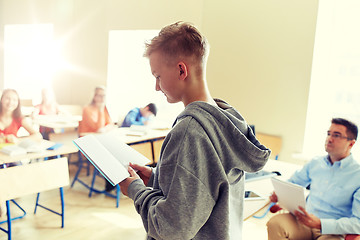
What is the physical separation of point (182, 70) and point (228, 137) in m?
0.19

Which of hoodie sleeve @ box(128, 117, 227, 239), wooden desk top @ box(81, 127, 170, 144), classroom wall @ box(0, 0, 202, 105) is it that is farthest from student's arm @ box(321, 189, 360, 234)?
classroom wall @ box(0, 0, 202, 105)

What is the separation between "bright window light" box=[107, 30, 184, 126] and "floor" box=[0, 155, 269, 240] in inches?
78.9

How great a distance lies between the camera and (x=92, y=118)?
4484 millimetres

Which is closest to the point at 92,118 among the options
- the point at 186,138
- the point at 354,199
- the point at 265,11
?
the point at 265,11

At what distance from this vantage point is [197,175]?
70cm

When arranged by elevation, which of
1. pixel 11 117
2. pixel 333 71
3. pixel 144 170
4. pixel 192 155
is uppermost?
pixel 333 71

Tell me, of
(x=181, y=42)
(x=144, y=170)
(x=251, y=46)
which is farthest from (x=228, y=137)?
(x=251, y=46)

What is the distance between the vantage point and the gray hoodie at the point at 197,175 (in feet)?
2.27

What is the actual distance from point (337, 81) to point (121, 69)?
3.47 meters

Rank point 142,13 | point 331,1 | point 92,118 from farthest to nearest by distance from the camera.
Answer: point 142,13 → point 92,118 → point 331,1

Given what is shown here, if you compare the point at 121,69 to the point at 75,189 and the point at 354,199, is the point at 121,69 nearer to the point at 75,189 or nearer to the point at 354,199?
the point at 75,189

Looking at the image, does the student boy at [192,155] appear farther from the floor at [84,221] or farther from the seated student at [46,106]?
the seated student at [46,106]

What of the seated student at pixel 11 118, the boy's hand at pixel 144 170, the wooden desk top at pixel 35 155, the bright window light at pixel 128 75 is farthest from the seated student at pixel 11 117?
the boy's hand at pixel 144 170

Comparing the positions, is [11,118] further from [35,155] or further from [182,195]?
[182,195]
